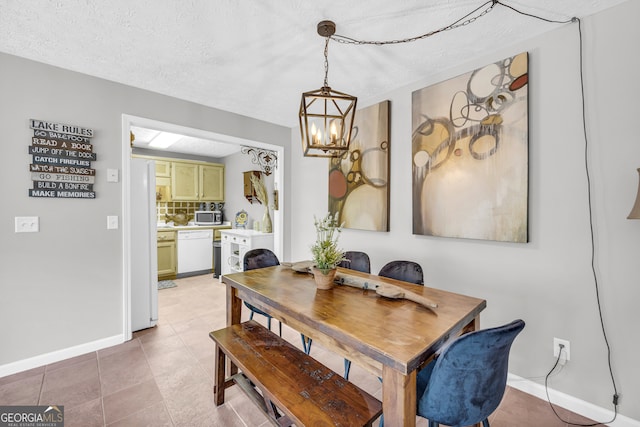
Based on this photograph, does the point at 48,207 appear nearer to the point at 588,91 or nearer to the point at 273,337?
the point at 273,337

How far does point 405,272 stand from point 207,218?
4.54 metres

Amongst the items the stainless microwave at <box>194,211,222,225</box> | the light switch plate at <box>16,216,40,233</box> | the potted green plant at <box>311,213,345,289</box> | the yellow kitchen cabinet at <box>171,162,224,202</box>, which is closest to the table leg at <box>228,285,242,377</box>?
the potted green plant at <box>311,213,345,289</box>

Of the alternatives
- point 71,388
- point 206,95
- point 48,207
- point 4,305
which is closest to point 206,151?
point 206,95

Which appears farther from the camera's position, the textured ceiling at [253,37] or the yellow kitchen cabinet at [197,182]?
the yellow kitchen cabinet at [197,182]

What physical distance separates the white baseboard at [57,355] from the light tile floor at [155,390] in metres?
0.05

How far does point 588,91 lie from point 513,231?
99 cm

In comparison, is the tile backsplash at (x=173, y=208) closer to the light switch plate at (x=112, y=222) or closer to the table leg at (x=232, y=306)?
the light switch plate at (x=112, y=222)

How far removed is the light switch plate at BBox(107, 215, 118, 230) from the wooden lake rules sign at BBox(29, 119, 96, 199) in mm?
230

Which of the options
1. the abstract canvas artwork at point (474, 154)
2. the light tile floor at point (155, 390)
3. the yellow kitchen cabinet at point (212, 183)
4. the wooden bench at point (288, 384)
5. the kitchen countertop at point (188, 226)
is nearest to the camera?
the wooden bench at point (288, 384)

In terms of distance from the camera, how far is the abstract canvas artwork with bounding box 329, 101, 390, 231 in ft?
9.52

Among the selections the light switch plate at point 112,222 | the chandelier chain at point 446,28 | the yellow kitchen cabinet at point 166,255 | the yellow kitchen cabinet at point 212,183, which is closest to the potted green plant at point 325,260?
the chandelier chain at point 446,28

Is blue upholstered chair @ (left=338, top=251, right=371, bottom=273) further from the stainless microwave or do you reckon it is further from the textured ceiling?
the stainless microwave

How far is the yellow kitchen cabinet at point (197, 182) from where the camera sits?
544cm

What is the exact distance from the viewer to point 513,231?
6.75 ft
